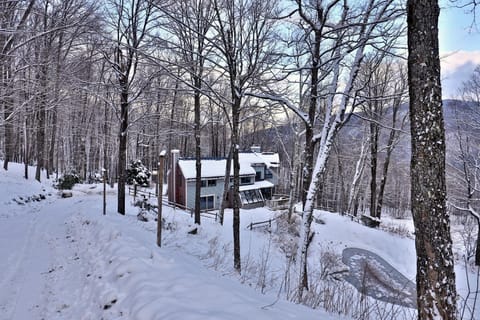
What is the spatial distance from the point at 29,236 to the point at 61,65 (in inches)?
231

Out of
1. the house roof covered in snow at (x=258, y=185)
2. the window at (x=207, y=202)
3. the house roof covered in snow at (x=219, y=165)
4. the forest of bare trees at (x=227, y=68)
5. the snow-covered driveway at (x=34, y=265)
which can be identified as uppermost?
the forest of bare trees at (x=227, y=68)

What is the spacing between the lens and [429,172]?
2736 mm

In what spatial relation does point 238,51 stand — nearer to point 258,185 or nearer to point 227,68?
point 227,68

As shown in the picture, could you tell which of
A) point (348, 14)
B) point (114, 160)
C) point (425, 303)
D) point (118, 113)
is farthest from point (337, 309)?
point (114, 160)

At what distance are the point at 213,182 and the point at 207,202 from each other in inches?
67.0

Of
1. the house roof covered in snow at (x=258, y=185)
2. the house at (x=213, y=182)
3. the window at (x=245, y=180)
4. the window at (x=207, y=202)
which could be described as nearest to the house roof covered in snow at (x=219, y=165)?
the house at (x=213, y=182)

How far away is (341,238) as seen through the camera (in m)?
15.9

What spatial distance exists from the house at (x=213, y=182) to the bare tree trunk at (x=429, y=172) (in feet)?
61.4

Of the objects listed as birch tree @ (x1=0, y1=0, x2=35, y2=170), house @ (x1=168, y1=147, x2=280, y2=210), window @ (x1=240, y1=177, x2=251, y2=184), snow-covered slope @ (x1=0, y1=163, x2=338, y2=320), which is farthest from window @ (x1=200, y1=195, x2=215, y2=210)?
snow-covered slope @ (x1=0, y1=163, x2=338, y2=320)

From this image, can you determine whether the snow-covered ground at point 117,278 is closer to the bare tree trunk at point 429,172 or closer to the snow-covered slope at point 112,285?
the snow-covered slope at point 112,285

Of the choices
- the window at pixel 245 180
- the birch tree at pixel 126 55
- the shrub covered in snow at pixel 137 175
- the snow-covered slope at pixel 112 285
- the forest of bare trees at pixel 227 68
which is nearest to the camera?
the snow-covered slope at pixel 112 285

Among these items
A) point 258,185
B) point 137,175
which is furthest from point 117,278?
point 137,175

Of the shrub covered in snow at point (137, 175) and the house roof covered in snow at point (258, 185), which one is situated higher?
the shrub covered in snow at point (137, 175)

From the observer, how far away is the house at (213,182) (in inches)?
866
